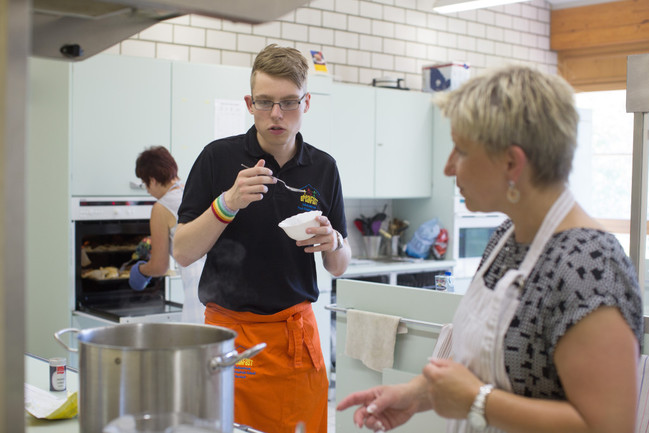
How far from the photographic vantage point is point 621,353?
1107 millimetres

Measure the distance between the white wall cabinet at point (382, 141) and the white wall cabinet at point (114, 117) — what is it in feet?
5.11

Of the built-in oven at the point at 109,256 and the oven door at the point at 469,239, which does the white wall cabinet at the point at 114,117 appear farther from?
the oven door at the point at 469,239

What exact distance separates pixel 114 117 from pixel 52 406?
2.56 meters

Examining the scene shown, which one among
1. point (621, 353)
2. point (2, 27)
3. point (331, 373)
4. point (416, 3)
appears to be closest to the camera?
point (2, 27)

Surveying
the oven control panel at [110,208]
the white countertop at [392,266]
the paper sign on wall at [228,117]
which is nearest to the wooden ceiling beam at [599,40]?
the white countertop at [392,266]

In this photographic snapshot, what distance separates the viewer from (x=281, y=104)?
2078 millimetres

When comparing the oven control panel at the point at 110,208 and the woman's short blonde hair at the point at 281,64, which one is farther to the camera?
the oven control panel at the point at 110,208

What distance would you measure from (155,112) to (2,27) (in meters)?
3.34

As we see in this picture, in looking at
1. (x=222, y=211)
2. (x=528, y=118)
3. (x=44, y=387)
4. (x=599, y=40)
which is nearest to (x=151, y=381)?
(x=528, y=118)

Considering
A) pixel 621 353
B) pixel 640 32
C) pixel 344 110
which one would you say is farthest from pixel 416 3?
pixel 621 353

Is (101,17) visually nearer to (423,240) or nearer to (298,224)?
(298,224)

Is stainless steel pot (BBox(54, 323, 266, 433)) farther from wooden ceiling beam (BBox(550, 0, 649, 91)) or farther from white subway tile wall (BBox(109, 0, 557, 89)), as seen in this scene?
wooden ceiling beam (BBox(550, 0, 649, 91))

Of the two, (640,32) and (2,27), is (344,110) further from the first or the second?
(2,27)

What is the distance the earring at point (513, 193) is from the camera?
1.24 m
